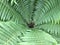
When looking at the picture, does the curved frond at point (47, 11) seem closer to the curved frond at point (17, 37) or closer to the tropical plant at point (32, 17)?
the tropical plant at point (32, 17)

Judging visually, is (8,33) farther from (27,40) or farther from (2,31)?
(27,40)

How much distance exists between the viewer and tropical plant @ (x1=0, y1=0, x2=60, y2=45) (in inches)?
90.4

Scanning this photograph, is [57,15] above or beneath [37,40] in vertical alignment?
above

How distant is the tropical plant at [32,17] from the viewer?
90.4 inches

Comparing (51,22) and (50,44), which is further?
(51,22)

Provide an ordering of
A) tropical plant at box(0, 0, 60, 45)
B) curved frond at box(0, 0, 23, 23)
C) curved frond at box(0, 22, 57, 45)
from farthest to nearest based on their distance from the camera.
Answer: curved frond at box(0, 0, 23, 23) < tropical plant at box(0, 0, 60, 45) < curved frond at box(0, 22, 57, 45)

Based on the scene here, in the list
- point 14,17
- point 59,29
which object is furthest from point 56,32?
point 14,17

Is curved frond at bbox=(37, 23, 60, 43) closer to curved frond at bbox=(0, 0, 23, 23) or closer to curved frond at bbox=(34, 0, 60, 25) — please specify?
curved frond at bbox=(34, 0, 60, 25)

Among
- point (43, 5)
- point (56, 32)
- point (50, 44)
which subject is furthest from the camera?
point (43, 5)

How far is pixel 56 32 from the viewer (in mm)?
2547

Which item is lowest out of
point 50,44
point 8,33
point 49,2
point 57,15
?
point 50,44

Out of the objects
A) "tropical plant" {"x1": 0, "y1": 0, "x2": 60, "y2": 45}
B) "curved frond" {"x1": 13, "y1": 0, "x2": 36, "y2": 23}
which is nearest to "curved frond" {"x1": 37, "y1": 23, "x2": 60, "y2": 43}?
"tropical plant" {"x1": 0, "y1": 0, "x2": 60, "y2": 45}

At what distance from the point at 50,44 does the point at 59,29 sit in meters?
0.64

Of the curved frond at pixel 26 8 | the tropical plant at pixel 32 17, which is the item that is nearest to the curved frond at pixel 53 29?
the tropical plant at pixel 32 17
